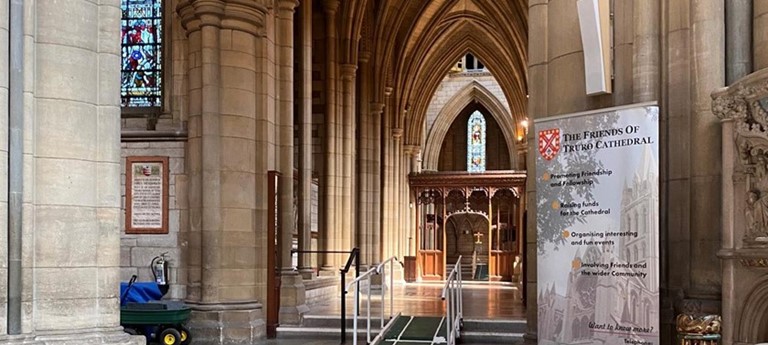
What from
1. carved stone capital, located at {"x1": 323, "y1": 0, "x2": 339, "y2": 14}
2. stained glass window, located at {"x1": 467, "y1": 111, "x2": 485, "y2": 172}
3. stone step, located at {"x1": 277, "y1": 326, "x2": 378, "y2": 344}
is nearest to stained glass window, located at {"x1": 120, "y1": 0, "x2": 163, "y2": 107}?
stone step, located at {"x1": 277, "y1": 326, "x2": 378, "y2": 344}

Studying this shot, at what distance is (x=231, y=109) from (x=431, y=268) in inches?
664

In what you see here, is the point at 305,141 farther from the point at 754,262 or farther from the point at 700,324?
the point at 754,262

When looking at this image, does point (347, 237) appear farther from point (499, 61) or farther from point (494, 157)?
point (494, 157)

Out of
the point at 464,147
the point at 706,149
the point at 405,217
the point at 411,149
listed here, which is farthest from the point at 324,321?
the point at 464,147

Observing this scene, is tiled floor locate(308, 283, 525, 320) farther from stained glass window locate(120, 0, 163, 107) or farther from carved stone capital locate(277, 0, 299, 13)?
carved stone capital locate(277, 0, 299, 13)

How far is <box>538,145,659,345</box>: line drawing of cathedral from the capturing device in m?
4.98

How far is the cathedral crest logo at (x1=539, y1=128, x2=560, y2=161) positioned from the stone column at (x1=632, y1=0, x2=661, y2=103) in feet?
1.82

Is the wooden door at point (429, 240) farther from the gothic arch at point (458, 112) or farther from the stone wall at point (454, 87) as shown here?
the stone wall at point (454, 87)

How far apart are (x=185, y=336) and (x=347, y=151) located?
27.0 ft

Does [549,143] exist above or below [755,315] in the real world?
above

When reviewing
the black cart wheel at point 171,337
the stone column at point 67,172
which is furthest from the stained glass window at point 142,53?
the stone column at point 67,172

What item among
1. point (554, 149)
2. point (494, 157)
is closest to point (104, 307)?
point (554, 149)

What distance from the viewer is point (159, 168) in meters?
10.5

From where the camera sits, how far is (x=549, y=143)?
5.56 m
